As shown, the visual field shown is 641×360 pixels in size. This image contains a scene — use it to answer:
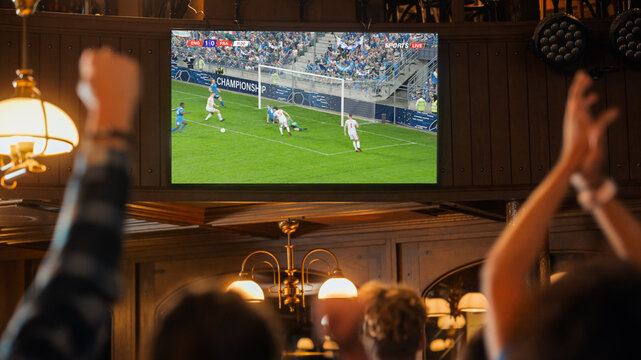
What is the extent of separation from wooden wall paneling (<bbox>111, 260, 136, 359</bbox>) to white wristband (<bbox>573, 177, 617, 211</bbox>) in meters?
9.63

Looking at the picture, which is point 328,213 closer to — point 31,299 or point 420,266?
point 420,266

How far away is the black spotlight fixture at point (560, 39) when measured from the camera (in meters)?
6.37

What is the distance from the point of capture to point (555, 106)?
657 centimetres

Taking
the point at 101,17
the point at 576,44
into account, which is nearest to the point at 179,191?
the point at 101,17

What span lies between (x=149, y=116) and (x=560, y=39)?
11.8 feet

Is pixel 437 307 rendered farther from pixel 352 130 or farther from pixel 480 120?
pixel 352 130

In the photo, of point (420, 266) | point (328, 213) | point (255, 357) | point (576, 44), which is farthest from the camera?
point (420, 266)

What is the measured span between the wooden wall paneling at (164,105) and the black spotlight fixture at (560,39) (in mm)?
3192

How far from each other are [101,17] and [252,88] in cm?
144

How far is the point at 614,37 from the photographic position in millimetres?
6387

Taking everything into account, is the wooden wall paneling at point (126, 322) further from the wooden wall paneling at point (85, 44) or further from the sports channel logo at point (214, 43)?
the sports channel logo at point (214, 43)

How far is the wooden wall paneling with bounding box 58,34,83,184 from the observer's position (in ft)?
21.0

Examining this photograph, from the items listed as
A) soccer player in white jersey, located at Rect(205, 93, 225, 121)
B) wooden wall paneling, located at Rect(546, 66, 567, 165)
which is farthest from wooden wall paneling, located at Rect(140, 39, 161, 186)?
wooden wall paneling, located at Rect(546, 66, 567, 165)

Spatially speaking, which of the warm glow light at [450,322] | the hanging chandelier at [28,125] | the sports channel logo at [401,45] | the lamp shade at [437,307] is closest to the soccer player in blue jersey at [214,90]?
the sports channel logo at [401,45]
